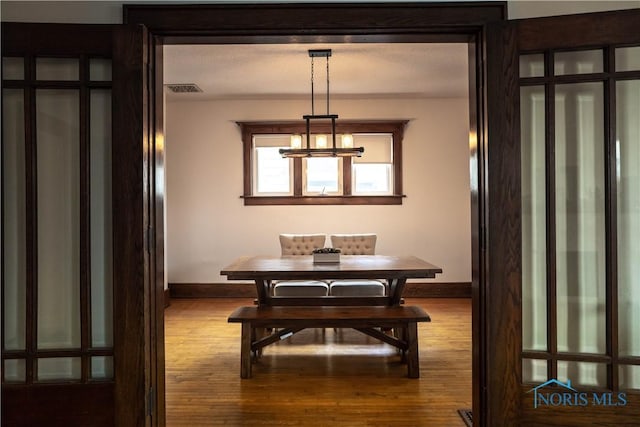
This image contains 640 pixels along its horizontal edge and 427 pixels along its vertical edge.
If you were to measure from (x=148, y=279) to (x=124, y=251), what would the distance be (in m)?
0.16

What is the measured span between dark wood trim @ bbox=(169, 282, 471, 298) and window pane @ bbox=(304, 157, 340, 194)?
1.62 m

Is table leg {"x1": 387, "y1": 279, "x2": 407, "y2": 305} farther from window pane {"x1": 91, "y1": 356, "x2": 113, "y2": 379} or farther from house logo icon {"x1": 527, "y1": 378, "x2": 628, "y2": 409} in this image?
window pane {"x1": 91, "y1": 356, "x2": 113, "y2": 379}

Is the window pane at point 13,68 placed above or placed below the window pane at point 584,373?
above

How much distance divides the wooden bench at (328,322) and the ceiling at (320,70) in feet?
8.11

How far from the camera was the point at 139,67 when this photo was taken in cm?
191

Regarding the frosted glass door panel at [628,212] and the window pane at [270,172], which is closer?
the frosted glass door panel at [628,212]

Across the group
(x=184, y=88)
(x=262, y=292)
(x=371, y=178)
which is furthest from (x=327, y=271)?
(x=184, y=88)

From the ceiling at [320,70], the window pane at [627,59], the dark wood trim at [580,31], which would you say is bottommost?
the window pane at [627,59]

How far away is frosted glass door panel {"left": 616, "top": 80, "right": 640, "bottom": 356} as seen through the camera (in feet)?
6.26

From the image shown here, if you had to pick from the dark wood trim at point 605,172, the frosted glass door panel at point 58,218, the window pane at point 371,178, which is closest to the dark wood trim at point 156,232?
the frosted glass door panel at point 58,218

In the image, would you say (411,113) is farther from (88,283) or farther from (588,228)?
(88,283)

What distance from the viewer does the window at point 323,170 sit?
21.0 ft

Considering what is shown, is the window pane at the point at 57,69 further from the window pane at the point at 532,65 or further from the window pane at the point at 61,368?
the window pane at the point at 532,65

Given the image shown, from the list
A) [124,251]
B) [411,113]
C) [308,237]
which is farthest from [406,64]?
[124,251]
